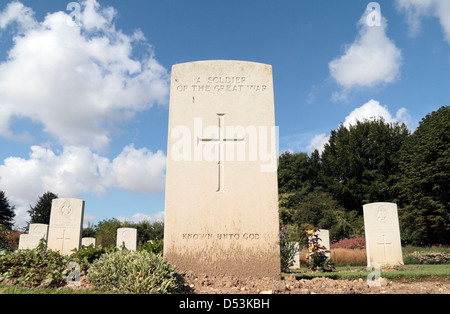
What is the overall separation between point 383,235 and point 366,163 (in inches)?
776

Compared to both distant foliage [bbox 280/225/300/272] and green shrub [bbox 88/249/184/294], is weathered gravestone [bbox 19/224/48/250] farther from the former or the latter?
green shrub [bbox 88/249/184/294]

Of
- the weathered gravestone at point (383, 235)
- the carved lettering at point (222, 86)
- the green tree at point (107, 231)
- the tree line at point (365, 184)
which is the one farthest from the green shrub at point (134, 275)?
the tree line at point (365, 184)

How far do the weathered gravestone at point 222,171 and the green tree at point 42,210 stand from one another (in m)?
30.8

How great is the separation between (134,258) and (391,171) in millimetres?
31015

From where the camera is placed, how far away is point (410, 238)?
2461 cm

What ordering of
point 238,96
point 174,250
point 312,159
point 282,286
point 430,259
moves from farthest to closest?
point 312,159 → point 430,259 → point 238,96 → point 174,250 → point 282,286

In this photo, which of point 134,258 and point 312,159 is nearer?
point 134,258

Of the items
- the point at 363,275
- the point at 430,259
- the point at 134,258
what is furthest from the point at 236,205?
the point at 430,259

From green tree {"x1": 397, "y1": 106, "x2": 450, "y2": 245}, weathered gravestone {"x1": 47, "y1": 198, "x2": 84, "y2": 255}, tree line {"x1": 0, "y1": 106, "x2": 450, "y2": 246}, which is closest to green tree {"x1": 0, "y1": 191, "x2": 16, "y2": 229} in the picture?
tree line {"x1": 0, "y1": 106, "x2": 450, "y2": 246}

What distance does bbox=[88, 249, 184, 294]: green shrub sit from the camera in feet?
12.0

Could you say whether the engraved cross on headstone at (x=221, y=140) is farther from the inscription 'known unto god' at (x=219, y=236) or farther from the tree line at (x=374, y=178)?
the tree line at (x=374, y=178)

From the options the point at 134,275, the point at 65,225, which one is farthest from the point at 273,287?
the point at 65,225

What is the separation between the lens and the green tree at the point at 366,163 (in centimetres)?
2880

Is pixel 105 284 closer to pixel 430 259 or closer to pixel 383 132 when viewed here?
pixel 430 259
